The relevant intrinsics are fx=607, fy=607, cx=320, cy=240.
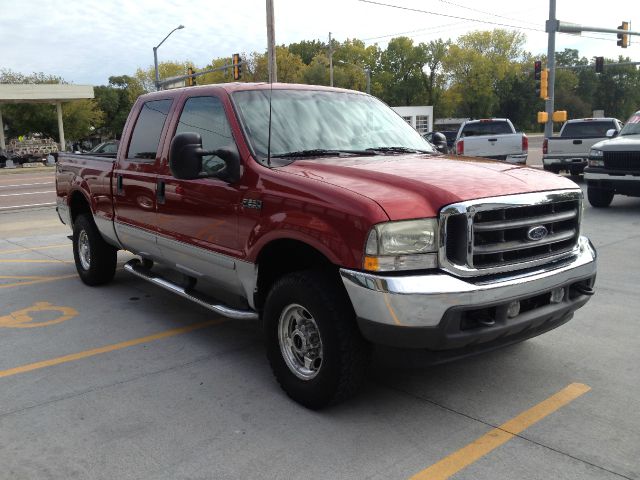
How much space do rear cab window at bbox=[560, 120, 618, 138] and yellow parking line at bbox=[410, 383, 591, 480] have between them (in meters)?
15.9

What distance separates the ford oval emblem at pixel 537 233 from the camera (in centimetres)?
358

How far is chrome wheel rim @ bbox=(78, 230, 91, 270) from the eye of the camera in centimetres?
683

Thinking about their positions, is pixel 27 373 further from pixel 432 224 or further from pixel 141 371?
pixel 432 224

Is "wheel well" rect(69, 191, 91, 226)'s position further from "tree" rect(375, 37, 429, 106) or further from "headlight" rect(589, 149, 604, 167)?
"tree" rect(375, 37, 429, 106)

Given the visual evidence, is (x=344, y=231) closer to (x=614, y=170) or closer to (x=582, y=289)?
(x=582, y=289)

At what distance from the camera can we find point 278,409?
3.75 m

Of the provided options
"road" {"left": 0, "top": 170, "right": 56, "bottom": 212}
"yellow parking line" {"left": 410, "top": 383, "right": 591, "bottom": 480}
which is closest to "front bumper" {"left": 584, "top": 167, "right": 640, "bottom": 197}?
"yellow parking line" {"left": 410, "top": 383, "right": 591, "bottom": 480}

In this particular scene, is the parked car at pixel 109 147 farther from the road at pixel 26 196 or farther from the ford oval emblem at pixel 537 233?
the ford oval emblem at pixel 537 233

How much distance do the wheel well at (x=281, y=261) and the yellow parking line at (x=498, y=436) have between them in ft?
4.28

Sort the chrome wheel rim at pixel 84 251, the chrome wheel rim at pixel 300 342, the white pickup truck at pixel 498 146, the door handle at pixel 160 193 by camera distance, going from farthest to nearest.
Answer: the white pickup truck at pixel 498 146 → the chrome wheel rim at pixel 84 251 → the door handle at pixel 160 193 → the chrome wheel rim at pixel 300 342

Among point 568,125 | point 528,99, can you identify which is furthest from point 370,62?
point 568,125

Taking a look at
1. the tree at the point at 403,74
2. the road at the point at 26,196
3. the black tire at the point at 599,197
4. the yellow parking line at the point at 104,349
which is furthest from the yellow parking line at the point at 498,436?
the tree at the point at 403,74

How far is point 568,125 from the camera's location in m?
18.7

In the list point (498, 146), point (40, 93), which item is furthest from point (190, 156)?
point (40, 93)
